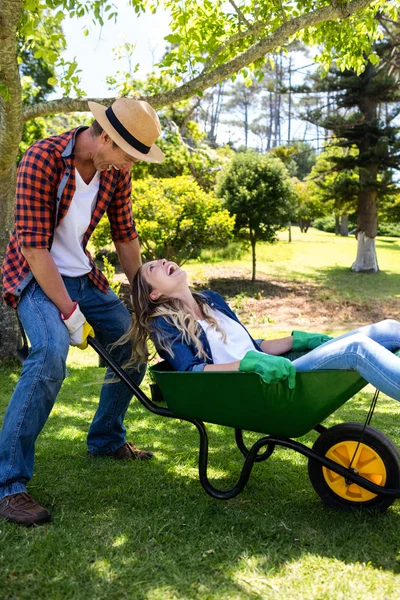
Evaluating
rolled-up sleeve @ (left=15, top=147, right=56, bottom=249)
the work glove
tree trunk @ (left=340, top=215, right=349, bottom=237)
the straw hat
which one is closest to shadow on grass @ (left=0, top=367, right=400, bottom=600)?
the work glove

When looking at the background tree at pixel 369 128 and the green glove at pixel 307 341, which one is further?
the background tree at pixel 369 128

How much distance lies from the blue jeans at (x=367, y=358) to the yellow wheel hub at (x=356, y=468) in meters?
0.38

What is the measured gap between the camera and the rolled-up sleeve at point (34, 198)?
2.41m

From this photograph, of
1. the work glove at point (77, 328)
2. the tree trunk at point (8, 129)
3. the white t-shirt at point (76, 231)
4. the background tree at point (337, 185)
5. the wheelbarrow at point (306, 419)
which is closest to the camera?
the wheelbarrow at point (306, 419)

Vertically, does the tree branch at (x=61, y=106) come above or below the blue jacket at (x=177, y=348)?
above

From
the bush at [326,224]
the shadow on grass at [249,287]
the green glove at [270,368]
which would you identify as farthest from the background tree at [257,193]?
the bush at [326,224]

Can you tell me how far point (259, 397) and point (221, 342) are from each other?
0.40 m

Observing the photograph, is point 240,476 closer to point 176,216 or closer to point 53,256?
point 53,256

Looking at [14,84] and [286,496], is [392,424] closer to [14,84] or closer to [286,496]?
[286,496]

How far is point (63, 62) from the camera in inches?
215

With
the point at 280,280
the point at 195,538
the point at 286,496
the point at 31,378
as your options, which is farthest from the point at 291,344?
the point at 280,280

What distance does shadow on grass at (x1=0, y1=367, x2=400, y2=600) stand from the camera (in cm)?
196

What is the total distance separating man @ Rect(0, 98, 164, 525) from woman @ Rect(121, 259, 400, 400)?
0.95 feet

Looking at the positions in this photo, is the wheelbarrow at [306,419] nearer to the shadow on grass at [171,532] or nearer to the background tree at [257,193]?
the shadow on grass at [171,532]
